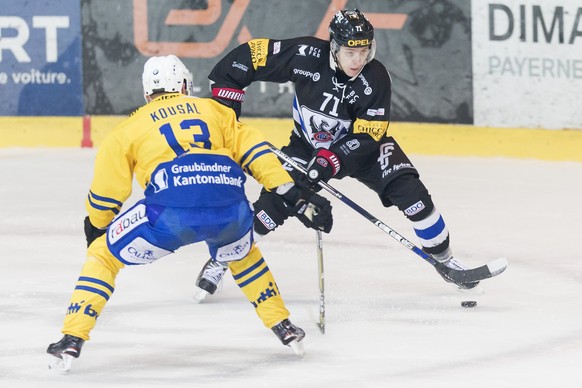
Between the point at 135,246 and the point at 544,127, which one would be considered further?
the point at 544,127

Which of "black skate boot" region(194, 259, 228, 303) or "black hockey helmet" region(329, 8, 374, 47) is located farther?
"black skate boot" region(194, 259, 228, 303)

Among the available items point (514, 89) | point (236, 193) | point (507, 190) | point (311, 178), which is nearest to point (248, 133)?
point (236, 193)

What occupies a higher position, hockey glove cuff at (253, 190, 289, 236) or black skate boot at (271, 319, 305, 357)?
hockey glove cuff at (253, 190, 289, 236)

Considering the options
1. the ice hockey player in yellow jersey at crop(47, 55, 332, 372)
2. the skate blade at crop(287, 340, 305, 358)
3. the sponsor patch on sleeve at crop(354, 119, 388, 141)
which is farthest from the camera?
the sponsor patch on sleeve at crop(354, 119, 388, 141)

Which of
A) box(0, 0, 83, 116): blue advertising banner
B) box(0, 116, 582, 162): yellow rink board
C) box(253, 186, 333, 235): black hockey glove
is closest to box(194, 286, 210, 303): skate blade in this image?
box(253, 186, 333, 235): black hockey glove

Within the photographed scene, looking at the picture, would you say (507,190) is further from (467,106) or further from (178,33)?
(178,33)

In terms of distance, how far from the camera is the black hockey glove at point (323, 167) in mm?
6098

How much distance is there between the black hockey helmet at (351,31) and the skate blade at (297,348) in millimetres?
1392

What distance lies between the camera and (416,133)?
9445mm

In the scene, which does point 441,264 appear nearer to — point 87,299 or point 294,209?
point 294,209

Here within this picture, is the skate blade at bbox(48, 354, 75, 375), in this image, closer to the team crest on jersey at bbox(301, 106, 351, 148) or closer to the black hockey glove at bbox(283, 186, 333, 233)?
the black hockey glove at bbox(283, 186, 333, 233)

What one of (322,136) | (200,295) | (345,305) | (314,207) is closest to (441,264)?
(345,305)

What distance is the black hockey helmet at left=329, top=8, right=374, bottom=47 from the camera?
6.08m

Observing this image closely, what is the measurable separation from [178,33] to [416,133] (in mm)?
1654
